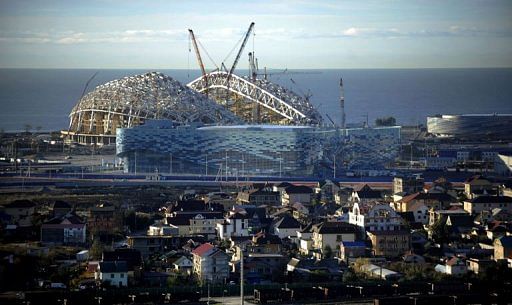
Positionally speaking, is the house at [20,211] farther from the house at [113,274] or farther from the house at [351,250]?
the house at [351,250]

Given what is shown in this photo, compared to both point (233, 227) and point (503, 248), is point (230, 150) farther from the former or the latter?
point (503, 248)

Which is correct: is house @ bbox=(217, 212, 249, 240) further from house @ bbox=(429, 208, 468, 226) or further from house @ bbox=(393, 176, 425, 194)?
house @ bbox=(393, 176, 425, 194)

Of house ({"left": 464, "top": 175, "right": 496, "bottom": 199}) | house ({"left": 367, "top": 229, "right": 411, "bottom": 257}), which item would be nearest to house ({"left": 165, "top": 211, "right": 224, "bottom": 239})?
house ({"left": 367, "top": 229, "right": 411, "bottom": 257})

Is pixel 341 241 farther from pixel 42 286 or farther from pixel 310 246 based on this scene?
pixel 42 286

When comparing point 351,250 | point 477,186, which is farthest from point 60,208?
point 477,186

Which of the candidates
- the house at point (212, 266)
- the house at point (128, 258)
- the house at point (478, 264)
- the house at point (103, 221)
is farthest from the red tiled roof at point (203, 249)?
the house at point (478, 264)
